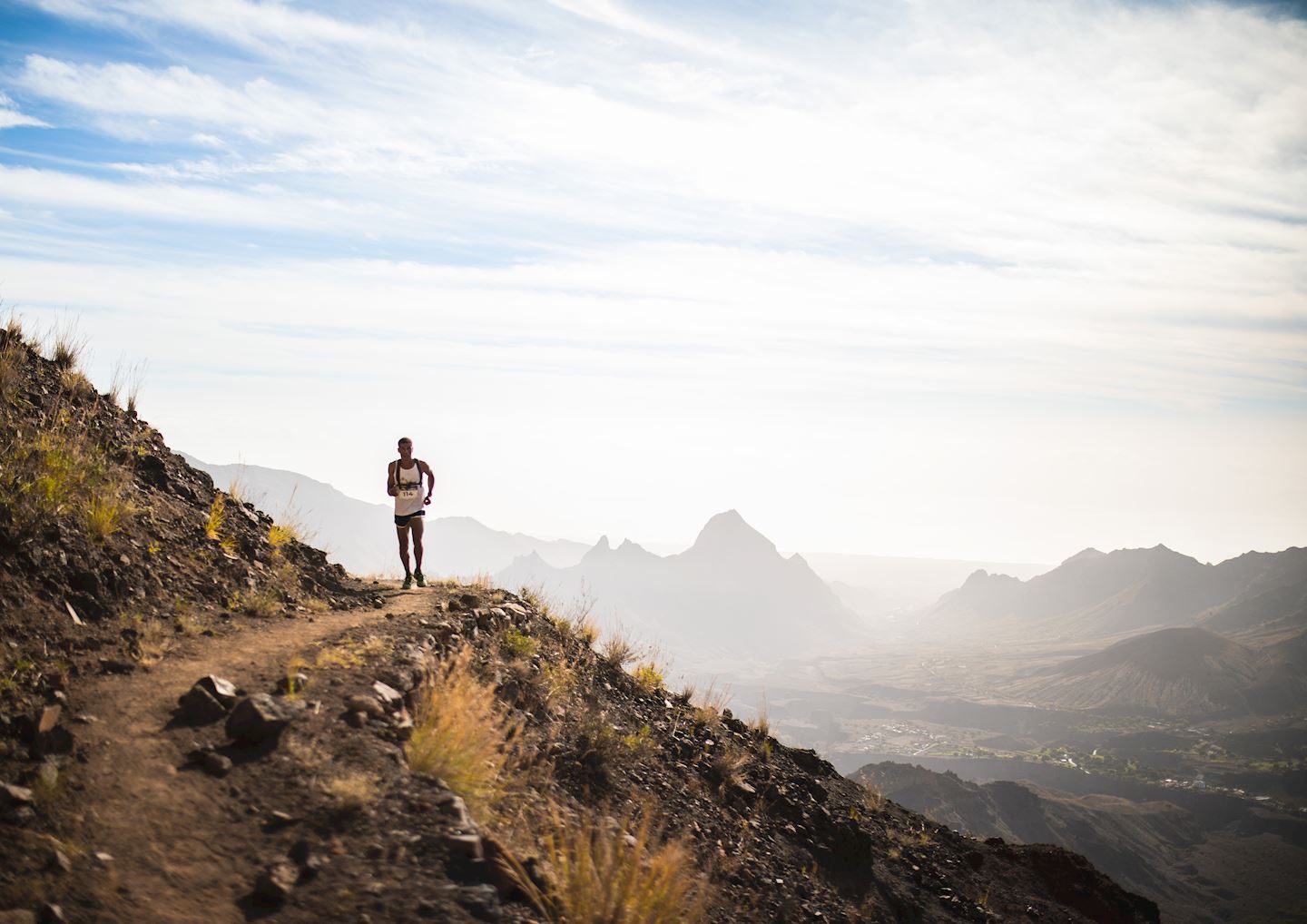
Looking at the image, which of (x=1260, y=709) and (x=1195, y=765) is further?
(x=1260, y=709)

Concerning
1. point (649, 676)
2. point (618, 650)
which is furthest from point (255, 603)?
point (649, 676)

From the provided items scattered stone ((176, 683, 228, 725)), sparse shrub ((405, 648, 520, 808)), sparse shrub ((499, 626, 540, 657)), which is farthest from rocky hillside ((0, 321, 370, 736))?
sparse shrub ((405, 648, 520, 808))

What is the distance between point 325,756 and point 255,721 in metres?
0.68

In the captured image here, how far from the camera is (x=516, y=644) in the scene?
1191cm

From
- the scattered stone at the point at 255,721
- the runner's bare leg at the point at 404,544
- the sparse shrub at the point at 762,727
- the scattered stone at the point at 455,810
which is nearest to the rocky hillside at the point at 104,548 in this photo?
the runner's bare leg at the point at 404,544

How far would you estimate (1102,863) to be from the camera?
91812mm

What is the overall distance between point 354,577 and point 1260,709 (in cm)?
25159

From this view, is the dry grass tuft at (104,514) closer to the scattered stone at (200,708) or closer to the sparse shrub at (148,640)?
the sparse shrub at (148,640)

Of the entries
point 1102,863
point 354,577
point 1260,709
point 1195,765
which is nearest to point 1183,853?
point 1102,863

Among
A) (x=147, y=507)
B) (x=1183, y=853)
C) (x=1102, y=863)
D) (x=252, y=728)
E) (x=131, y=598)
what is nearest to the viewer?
(x=252, y=728)

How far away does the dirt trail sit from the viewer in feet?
15.3

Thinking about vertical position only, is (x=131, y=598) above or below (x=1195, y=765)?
above

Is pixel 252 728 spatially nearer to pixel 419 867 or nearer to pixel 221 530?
pixel 419 867

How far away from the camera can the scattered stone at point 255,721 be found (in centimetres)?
629
